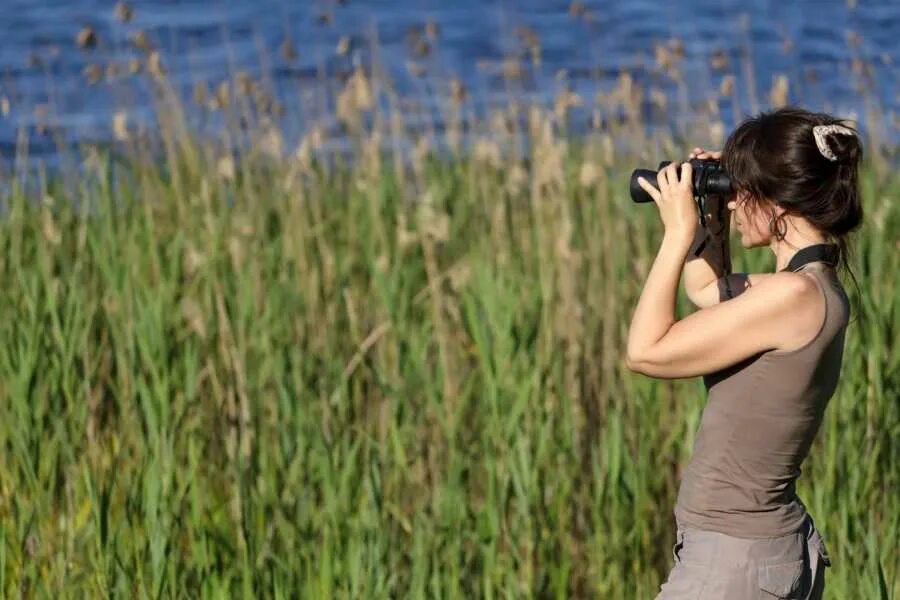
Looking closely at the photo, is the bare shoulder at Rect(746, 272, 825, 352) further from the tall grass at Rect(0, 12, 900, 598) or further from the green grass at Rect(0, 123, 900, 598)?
the tall grass at Rect(0, 12, 900, 598)

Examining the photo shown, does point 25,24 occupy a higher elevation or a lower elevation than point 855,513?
higher

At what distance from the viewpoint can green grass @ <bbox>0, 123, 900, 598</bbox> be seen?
2.99m

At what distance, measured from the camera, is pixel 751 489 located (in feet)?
6.93

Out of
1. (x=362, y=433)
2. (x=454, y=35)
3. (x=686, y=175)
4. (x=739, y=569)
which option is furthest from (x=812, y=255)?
(x=454, y=35)

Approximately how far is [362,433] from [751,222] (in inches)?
47.1

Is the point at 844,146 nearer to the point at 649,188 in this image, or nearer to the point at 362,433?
the point at 649,188

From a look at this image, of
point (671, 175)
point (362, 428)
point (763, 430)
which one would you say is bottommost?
point (362, 428)

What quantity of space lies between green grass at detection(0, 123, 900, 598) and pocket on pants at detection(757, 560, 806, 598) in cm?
53

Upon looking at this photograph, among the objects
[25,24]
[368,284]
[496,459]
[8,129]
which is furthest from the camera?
[25,24]

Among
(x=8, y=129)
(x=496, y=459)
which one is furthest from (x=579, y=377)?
(x=8, y=129)

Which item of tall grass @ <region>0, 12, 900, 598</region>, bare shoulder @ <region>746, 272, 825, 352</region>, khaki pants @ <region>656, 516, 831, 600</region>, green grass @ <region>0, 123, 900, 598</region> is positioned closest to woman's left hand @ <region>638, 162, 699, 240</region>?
bare shoulder @ <region>746, 272, 825, 352</region>

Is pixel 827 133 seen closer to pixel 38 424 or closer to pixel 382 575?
pixel 382 575

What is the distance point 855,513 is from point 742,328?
3.70 feet

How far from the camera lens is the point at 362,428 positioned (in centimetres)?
352
